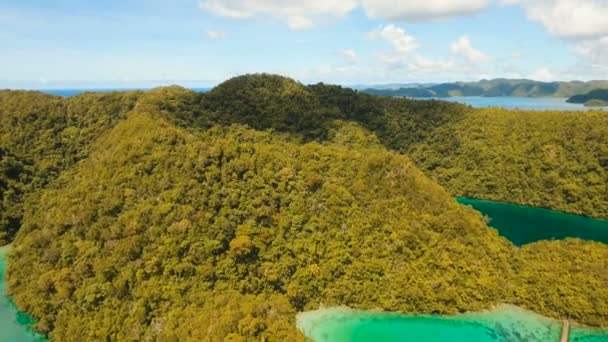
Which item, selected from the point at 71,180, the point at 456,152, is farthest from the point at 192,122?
the point at 456,152

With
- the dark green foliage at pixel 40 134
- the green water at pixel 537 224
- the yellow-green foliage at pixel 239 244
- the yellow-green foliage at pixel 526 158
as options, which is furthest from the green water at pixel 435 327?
the dark green foliage at pixel 40 134

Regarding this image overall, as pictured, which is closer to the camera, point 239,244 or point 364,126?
point 239,244

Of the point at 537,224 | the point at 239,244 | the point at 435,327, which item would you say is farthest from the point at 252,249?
the point at 537,224

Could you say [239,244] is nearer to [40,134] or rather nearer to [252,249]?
[252,249]

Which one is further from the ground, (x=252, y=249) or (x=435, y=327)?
(x=252, y=249)

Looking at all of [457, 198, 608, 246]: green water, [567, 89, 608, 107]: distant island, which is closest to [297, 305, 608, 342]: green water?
[457, 198, 608, 246]: green water

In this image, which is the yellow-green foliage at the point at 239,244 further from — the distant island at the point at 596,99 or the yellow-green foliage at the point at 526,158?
the distant island at the point at 596,99

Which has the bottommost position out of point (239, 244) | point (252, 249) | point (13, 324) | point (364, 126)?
point (13, 324)
